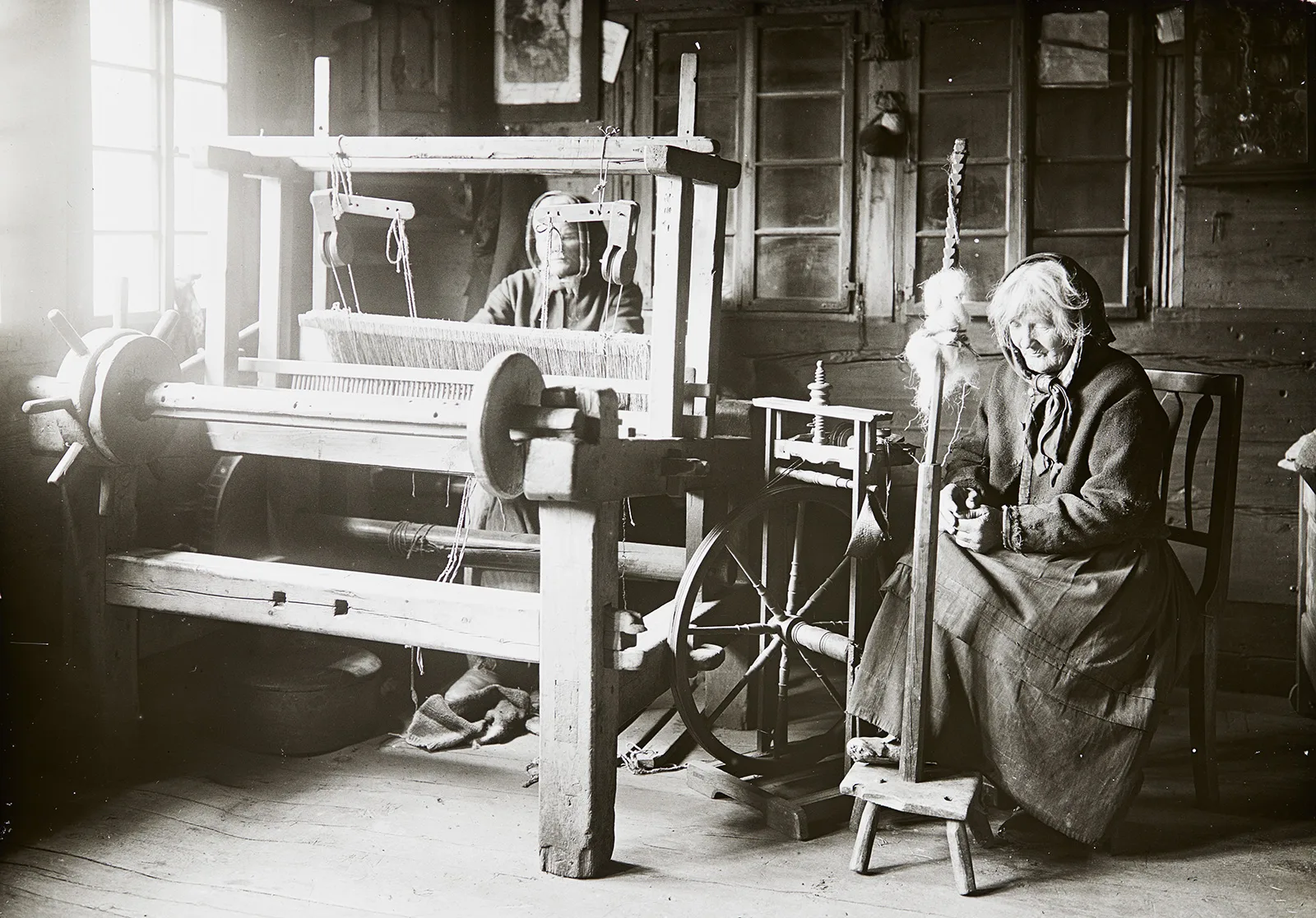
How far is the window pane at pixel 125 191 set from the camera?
428 centimetres

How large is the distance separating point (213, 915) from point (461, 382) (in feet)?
5.00

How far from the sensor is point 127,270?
443 cm

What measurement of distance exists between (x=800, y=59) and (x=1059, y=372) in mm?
2330

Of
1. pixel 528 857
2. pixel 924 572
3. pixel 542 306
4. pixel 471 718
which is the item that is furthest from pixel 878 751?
pixel 542 306

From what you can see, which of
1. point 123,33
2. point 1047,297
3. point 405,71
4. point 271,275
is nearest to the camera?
point 1047,297

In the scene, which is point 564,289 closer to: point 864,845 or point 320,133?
point 320,133

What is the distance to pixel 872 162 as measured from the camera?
16.0ft

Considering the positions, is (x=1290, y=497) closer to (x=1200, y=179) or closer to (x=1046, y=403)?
(x=1200, y=179)

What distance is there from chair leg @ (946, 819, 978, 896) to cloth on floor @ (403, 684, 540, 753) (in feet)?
5.07

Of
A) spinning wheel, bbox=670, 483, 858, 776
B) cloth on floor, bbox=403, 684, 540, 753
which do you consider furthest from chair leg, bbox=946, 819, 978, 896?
cloth on floor, bbox=403, 684, 540, 753

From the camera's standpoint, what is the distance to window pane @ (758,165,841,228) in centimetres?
496

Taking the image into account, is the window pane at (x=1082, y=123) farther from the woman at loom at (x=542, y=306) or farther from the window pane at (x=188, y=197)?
the window pane at (x=188, y=197)

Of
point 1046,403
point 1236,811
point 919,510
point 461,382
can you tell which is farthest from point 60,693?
point 1236,811

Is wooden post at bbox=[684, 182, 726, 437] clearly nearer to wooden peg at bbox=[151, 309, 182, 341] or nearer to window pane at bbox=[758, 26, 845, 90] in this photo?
wooden peg at bbox=[151, 309, 182, 341]
